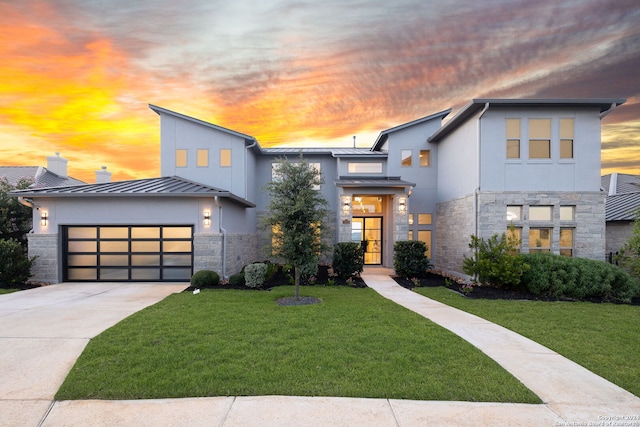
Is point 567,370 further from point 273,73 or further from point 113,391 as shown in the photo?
point 273,73

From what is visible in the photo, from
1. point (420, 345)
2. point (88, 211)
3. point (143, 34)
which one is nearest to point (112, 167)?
point (88, 211)

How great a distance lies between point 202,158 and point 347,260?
8.96 metres

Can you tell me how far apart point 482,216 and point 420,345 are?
8013mm

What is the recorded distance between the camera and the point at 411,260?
41.4 feet

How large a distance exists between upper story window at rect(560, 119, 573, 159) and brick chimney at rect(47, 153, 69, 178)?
104 ft

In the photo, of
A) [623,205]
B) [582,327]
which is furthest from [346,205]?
[623,205]

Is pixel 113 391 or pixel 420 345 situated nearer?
pixel 113 391

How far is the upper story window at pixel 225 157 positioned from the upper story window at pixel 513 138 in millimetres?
12336

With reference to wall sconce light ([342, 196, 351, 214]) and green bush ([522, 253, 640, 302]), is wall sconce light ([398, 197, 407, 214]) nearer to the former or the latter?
wall sconce light ([342, 196, 351, 214])

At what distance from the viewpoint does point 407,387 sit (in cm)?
381

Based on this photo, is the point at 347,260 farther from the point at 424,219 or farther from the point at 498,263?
the point at 424,219

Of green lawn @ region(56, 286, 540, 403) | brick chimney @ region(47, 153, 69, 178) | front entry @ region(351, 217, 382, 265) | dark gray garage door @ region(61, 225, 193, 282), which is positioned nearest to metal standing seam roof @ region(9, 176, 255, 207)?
dark gray garage door @ region(61, 225, 193, 282)

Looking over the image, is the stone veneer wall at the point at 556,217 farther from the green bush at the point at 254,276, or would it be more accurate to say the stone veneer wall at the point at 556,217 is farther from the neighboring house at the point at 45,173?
the neighboring house at the point at 45,173

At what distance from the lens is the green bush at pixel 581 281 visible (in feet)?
30.9
